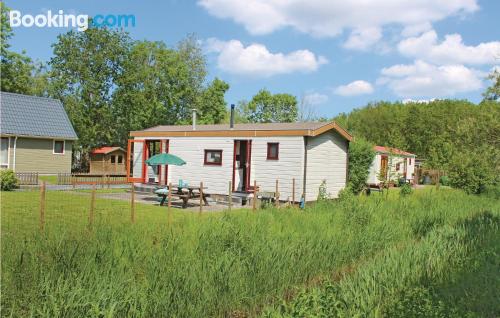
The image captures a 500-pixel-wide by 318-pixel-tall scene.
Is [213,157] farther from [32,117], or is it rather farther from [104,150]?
[104,150]

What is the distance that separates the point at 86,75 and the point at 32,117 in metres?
9.01

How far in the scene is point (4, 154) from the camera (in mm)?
27203

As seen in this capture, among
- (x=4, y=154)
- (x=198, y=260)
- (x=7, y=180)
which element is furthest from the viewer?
(x=4, y=154)

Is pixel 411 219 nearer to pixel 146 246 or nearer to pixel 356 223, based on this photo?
pixel 356 223

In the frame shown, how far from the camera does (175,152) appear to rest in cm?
2055

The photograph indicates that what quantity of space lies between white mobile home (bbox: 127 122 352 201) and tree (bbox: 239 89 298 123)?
42.9 meters

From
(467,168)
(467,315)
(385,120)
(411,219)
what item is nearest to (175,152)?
(411,219)

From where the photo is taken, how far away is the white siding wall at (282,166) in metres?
17.2

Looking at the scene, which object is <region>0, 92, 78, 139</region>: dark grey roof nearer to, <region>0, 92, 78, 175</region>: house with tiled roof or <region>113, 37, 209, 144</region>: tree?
<region>0, 92, 78, 175</region>: house with tiled roof

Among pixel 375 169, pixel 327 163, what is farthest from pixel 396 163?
pixel 327 163

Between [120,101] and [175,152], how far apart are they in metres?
20.9

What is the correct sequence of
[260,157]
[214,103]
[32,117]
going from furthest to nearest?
[214,103] < [32,117] < [260,157]

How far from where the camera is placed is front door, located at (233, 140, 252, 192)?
18.3 metres

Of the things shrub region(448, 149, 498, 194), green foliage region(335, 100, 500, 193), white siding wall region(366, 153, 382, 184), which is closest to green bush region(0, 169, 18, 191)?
green foliage region(335, 100, 500, 193)
